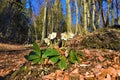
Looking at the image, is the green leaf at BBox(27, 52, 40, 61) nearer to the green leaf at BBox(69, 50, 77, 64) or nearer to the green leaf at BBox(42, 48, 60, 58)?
the green leaf at BBox(42, 48, 60, 58)

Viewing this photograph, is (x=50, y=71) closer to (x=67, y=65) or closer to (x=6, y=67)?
(x=67, y=65)

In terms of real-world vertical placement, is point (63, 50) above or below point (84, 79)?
above

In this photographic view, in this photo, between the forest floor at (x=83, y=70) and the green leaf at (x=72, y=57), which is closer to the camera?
the forest floor at (x=83, y=70)

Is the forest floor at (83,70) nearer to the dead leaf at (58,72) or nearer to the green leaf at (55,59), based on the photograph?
the dead leaf at (58,72)

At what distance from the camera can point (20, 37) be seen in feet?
142

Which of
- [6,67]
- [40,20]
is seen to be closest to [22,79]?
[6,67]

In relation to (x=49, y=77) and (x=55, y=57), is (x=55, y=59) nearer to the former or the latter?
(x=55, y=57)

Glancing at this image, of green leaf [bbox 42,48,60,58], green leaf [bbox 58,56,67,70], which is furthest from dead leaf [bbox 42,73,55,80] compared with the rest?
green leaf [bbox 42,48,60,58]

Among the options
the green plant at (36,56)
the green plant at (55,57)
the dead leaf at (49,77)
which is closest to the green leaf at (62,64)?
the green plant at (55,57)

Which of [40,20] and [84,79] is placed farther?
[40,20]

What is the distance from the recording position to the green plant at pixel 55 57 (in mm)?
5129

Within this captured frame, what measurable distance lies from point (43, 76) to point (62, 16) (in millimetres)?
54367

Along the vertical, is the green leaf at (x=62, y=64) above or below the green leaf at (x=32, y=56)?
below

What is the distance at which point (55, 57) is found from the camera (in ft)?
17.0
